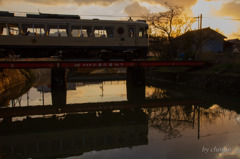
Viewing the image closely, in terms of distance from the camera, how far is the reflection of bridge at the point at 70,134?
8.34m

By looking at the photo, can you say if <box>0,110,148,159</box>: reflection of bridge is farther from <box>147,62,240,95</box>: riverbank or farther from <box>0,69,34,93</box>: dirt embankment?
<box>0,69,34,93</box>: dirt embankment

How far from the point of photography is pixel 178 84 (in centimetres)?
2795

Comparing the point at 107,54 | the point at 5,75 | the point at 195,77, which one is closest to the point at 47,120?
the point at 107,54

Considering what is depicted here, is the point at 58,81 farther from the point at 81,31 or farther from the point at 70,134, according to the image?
the point at 70,134

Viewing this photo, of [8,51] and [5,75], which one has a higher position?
[8,51]

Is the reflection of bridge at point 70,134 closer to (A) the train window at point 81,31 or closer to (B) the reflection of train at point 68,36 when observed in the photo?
(B) the reflection of train at point 68,36

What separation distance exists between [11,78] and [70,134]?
70.1ft

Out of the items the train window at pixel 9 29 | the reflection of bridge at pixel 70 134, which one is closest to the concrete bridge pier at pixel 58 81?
the train window at pixel 9 29

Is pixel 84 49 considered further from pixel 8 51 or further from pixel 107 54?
pixel 8 51

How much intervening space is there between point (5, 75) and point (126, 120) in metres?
19.5

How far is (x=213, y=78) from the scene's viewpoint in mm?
21688

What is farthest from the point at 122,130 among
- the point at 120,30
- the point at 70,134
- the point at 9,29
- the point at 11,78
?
the point at 11,78

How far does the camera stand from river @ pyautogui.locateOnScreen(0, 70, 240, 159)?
26.3 feet

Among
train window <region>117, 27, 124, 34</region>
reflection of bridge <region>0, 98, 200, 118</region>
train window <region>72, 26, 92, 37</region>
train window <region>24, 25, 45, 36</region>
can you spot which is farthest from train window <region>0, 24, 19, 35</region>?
train window <region>117, 27, 124, 34</region>
